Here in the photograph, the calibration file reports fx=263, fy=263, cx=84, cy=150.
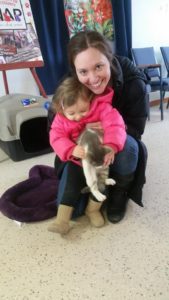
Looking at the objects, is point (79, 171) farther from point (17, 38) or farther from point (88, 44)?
point (17, 38)

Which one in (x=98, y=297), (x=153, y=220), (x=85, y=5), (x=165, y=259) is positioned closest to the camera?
(x=98, y=297)

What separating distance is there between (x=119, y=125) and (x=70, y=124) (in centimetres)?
20

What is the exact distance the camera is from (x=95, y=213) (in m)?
1.21

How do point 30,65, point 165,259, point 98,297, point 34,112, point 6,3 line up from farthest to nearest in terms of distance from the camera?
point 30,65, point 6,3, point 34,112, point 165,259, point 98,297

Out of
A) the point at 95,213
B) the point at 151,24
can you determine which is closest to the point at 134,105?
the point at 95,213

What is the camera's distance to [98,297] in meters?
0.85

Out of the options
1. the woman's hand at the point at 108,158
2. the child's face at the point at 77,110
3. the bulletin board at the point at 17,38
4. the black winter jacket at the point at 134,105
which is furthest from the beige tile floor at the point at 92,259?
the bulletin board at the point at 17,38

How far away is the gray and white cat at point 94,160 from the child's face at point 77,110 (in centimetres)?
7

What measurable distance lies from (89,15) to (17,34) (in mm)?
963

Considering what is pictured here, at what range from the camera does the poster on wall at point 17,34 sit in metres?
2.05

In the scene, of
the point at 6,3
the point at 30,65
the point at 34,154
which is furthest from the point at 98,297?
the point at 6,3

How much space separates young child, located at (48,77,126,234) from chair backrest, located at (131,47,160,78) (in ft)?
6.79

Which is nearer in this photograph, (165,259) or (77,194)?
(165,259)

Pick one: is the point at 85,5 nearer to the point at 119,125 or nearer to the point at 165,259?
the point at 119,125
